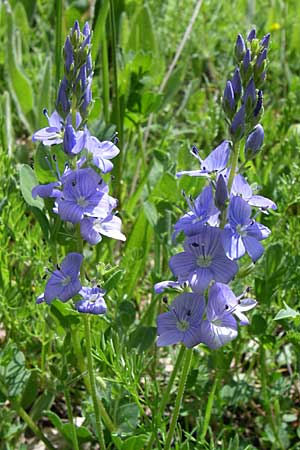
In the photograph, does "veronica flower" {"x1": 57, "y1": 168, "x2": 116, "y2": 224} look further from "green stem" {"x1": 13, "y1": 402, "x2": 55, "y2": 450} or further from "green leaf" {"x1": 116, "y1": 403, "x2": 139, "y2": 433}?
"green stem" {"x1": 13, "y1": 402, "x2": 55, "y2": 450}

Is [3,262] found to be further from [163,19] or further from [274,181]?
[163,19]

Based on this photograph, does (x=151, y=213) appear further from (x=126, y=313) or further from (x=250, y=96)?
(x=250, y=96)

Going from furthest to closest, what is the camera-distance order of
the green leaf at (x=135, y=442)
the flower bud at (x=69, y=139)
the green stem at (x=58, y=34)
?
the green stem at (x=58, y=34), the green leaf at (x=135, y=442), the flower bud at (x=69, y=139)

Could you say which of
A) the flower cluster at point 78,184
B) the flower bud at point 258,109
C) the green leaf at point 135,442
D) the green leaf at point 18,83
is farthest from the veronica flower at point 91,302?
the green leaf at point 18,83

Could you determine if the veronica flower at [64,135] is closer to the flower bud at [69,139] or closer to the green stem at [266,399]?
the flower bud at [69,139]

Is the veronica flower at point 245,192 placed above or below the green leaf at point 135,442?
above

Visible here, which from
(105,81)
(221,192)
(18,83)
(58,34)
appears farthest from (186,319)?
(18,83)

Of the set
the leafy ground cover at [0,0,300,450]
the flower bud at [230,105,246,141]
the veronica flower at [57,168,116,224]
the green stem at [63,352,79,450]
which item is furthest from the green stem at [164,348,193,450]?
the flower bud at [230,105,246,141]

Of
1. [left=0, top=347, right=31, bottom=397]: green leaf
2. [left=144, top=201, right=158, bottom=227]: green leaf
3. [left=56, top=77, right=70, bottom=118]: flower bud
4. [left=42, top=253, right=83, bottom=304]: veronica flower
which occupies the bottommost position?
[left=0, top=347, right=31, bottom=397]: green leaf
